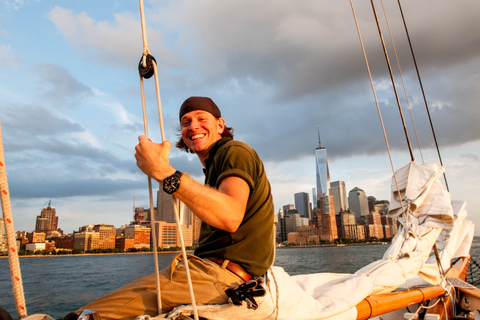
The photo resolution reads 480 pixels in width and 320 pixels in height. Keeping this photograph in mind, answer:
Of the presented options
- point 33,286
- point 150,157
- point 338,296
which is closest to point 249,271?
point 150,157

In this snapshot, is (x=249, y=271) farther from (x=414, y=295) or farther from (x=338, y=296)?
(x=414, y=295)

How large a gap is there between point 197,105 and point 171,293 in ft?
2.79

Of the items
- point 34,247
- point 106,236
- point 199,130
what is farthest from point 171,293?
point 106,236

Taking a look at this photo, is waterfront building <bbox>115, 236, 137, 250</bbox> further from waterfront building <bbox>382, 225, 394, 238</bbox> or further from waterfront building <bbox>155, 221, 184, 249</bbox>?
waterfront building <bbox>382, 225, 394, 238</bbox>

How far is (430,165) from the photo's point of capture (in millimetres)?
4195

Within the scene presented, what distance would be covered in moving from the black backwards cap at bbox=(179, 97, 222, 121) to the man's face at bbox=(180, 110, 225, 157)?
0.02m

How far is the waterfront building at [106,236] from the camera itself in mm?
80938

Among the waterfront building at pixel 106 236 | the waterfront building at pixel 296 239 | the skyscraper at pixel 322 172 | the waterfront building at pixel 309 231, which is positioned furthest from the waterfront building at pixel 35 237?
the skyscraper at pixel 322 172

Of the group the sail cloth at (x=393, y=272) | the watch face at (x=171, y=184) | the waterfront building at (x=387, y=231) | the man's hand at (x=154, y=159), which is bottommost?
the waterfront building at (x=387, y=231)

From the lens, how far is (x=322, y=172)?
15200 cm

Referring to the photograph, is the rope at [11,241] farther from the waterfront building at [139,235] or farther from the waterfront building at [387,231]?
the waterfront building at [387,231]

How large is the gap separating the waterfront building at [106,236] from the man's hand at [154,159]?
88463mm

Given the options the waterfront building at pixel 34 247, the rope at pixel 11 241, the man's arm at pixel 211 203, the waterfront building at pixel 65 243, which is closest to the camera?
the rope at pixel 11 241

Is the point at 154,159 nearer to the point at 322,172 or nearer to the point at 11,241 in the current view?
the point at 11,241
